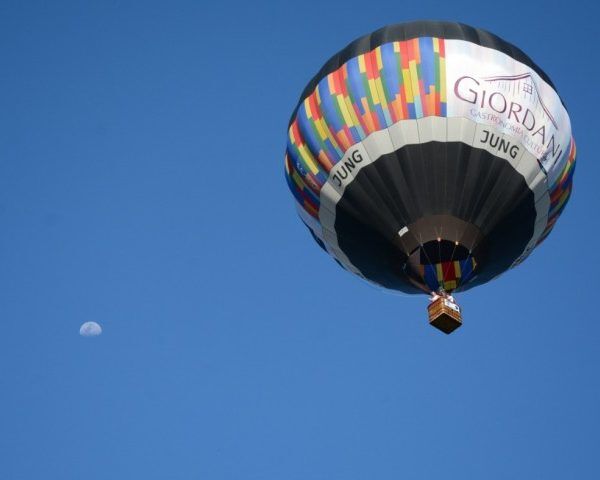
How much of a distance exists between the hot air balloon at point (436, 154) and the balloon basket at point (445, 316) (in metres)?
0.02

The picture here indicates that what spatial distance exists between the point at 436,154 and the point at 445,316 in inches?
89.4

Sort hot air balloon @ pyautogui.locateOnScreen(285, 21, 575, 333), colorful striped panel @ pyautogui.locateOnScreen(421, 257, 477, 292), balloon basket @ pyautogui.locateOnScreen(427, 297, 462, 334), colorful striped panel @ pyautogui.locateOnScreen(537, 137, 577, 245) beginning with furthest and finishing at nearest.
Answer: colorful striped panel @ pyautogui.locateOnScreen(537, 137, 577, 245)
colorful striped panel @ pyautogui.locateOnScreen(421, 257, 477, 292)
hot air balloon @ pyautogui.locateOnScreen(285, 21, 575, 333)
balloon basket @ pyautogui.locateOnScreen(427, 297, 462, 334)

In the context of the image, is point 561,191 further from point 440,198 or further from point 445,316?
point 445,316

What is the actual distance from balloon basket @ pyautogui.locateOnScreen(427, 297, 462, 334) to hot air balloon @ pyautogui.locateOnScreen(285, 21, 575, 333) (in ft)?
0.06

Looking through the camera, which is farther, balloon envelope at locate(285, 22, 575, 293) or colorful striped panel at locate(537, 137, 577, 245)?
colorful striped panel at locate(537, 137, 577, 245)

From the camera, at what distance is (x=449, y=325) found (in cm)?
1778

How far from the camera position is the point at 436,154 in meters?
17.9

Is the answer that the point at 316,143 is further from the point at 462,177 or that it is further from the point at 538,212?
the point at 538,212

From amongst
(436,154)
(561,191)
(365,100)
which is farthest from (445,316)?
(365,100)

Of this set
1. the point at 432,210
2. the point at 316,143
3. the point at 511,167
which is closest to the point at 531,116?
the point at 511,167

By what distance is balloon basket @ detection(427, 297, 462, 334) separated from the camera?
17.7m

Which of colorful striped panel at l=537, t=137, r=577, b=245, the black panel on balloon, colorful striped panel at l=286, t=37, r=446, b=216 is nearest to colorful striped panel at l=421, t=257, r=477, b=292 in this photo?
the black panel on balloon

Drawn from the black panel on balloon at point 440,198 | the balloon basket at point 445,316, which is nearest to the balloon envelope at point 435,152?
the black panel on balloon at point 440,198

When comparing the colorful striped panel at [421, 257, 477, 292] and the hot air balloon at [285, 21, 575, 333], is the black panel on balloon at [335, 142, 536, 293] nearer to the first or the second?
the hot air balloon at [285, 21, 575, 333]
